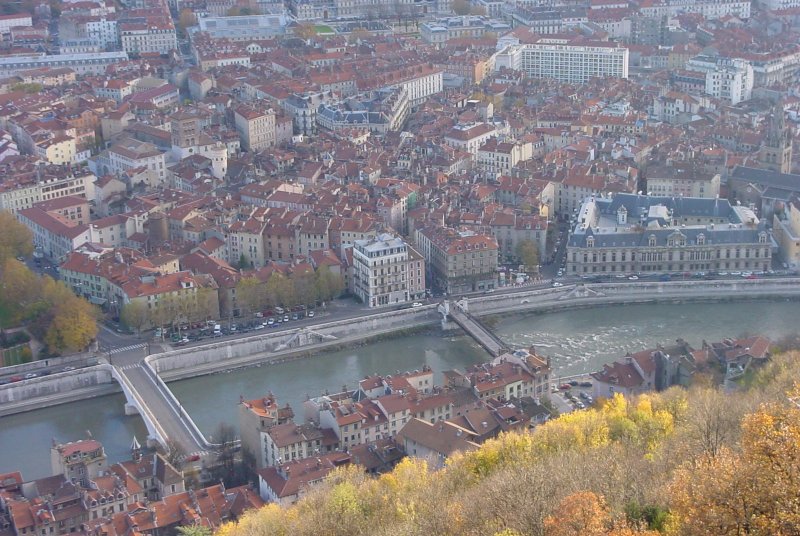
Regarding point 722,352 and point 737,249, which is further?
point 737,249

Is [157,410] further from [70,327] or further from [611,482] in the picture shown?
[611,482]

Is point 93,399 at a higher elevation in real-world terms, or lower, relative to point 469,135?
lower

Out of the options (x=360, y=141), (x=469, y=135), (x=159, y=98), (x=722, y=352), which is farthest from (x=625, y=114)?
(x=722, y=352)

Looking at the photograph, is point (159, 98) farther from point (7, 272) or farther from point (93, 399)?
point (93, 399)

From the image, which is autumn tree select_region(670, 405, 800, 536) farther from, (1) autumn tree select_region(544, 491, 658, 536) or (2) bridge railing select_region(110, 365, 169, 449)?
(2) bridge railing select_region(110, 365, 169, 449)

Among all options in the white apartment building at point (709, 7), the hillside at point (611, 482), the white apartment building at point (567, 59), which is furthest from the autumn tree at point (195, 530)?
the white apartment building at point (709, 7)

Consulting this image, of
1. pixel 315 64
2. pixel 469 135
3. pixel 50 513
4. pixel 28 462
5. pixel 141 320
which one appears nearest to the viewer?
pixel 50 513

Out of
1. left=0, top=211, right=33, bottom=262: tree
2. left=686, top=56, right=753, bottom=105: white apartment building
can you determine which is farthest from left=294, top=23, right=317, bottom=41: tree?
left=0, top=211, right=33, bottom=262: tree
